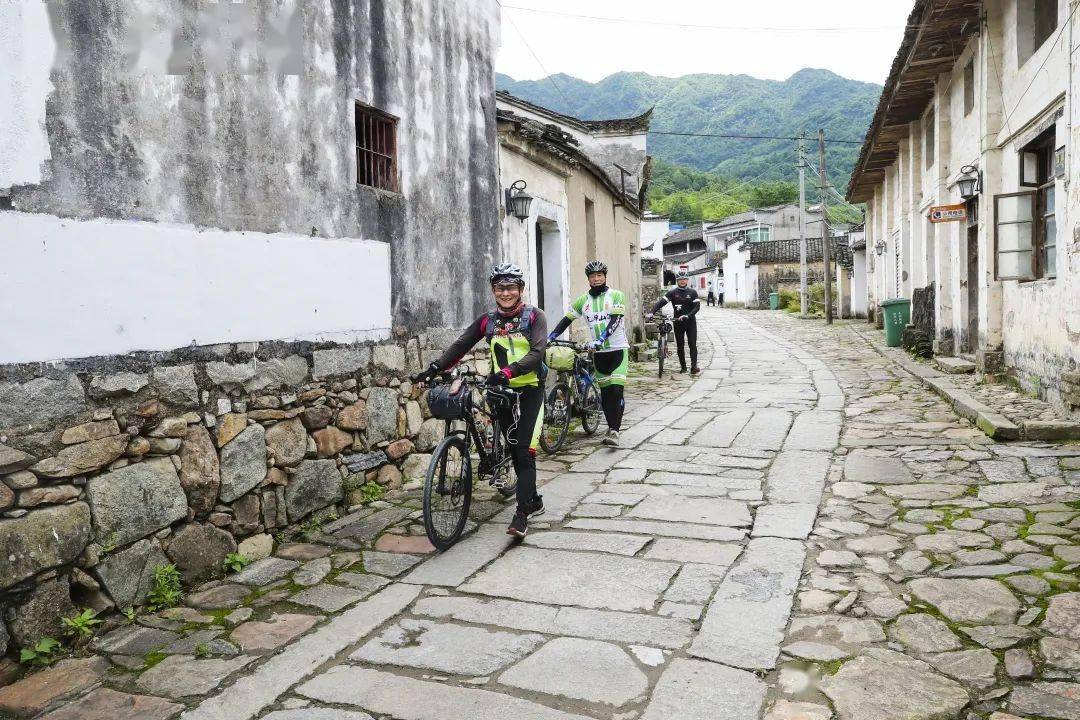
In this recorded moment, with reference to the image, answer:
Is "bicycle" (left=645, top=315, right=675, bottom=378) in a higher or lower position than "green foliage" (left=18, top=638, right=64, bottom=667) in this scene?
higher

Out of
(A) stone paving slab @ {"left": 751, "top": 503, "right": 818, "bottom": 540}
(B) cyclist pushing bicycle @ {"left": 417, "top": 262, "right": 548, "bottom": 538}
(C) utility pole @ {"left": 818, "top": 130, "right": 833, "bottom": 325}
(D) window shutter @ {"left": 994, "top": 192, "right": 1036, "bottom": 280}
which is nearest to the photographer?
(A) stone paving slab @ {"left": 751, "top": 503, "right": 818, "bottom": 540}

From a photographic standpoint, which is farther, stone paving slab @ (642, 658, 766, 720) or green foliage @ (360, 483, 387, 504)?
green foliage @ (360, 483, 387, 504)

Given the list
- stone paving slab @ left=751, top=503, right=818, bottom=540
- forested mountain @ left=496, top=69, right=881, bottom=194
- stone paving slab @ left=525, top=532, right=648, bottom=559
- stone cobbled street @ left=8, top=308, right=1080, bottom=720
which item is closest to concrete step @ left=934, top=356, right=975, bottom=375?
stone cobbled street @ left=8, top=308, right=1080, bottom=720

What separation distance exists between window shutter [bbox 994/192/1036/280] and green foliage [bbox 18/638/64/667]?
9843 mm

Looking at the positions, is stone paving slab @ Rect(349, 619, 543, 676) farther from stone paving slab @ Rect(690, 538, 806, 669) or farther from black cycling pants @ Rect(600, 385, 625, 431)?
black cycling pants @ Rect(600, 385, 625, 431)

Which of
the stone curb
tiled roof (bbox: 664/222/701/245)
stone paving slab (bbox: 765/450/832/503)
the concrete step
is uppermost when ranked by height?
tiled roof (bbox: 664/222/701/245)

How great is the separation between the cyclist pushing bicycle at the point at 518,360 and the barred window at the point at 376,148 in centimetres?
169

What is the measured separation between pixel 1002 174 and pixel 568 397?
6.86m

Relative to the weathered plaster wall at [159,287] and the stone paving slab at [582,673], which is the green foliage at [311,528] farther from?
the stone paving slab at [582,673]

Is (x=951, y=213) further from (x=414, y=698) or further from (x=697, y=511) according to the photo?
(x=414, y=698)

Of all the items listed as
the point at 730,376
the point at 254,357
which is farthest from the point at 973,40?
the point at 254,357

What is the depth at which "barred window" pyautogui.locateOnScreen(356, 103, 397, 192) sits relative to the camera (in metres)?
5.90

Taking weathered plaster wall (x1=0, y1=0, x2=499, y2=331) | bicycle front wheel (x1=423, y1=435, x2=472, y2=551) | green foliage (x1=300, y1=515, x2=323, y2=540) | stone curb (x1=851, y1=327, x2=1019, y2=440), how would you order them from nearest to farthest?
1. weathered plaster wall (x1=0, y1=0, x2=499, y2=331)
2. bicycle front wheel (x1=423, y1=435, x2=472, y2=551)
3. green foliage (x1=300, y1=515, x2=323, y2=540)
4. stone curb (x1=851, y1=327, x2=1019, y2=440)

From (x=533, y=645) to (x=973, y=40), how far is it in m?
11.3
